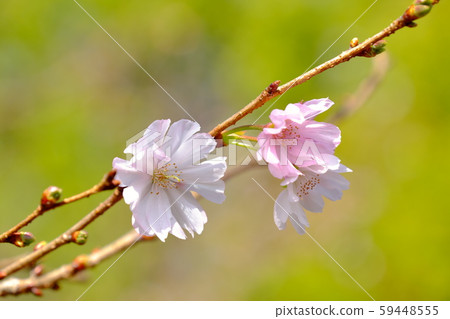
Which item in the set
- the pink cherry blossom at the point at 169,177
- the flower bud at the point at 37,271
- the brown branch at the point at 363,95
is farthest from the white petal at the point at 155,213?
the brown branch at the point at 363,95

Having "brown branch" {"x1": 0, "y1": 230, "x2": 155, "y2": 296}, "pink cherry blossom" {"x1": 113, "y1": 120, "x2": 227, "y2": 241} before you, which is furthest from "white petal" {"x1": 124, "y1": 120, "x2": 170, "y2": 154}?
"brown branch" {"x1": 0, "y1": 230, "x2": 155, "y2": 296}

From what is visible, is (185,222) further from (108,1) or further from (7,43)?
(108,1)

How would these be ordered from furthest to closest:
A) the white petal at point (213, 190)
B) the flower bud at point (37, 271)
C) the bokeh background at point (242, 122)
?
the bokeh background at point (242, 122)
the flower bud at point (37, 271)
the white petal at point (213, 190)

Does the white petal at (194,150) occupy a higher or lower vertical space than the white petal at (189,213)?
higher

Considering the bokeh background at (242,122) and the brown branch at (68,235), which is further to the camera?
the bokeh background at (242,122)

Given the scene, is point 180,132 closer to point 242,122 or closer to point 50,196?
point 50,196

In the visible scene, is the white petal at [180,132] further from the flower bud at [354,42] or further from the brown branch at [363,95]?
the brown branch at [363,95]

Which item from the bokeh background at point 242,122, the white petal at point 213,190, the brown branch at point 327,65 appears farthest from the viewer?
the bokeh background at point 242,122
